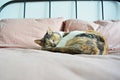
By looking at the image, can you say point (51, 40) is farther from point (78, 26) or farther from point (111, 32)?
point (111, 32)

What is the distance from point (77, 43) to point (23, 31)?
2.12 feet

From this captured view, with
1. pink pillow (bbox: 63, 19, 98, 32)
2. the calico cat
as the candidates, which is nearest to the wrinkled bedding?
the calico cat

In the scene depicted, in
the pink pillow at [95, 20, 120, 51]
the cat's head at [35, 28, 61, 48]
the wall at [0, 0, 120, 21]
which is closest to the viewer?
the cat's head at [35, 28, 61, 48]

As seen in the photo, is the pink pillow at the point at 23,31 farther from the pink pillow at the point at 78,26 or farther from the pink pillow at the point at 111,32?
the pink pillow at the point at 111,32

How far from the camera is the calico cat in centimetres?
96

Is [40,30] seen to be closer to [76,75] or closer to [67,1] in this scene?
[67,1]

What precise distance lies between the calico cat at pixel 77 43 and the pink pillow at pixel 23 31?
17cm

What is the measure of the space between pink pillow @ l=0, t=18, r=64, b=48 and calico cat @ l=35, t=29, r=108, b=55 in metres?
0.17

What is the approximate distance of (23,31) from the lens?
1535 millimetres

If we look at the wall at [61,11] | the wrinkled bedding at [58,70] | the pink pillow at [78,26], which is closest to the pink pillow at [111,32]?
the pink pillow at [78,26]

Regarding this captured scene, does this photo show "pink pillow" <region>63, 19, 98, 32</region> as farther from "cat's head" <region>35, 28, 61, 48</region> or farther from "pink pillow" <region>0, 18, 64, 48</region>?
"cat's head" <region>35, 28, 61, 48</region>

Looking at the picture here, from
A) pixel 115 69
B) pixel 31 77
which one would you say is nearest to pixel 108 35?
pixel 115 69

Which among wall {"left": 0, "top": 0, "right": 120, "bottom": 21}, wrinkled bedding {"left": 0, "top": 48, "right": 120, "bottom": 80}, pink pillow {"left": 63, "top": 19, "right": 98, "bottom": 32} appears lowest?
wrinkled bedding {"left": 0, "top": 48, "right": 120, "bottom": 80}

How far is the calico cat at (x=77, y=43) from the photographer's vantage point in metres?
0.96
